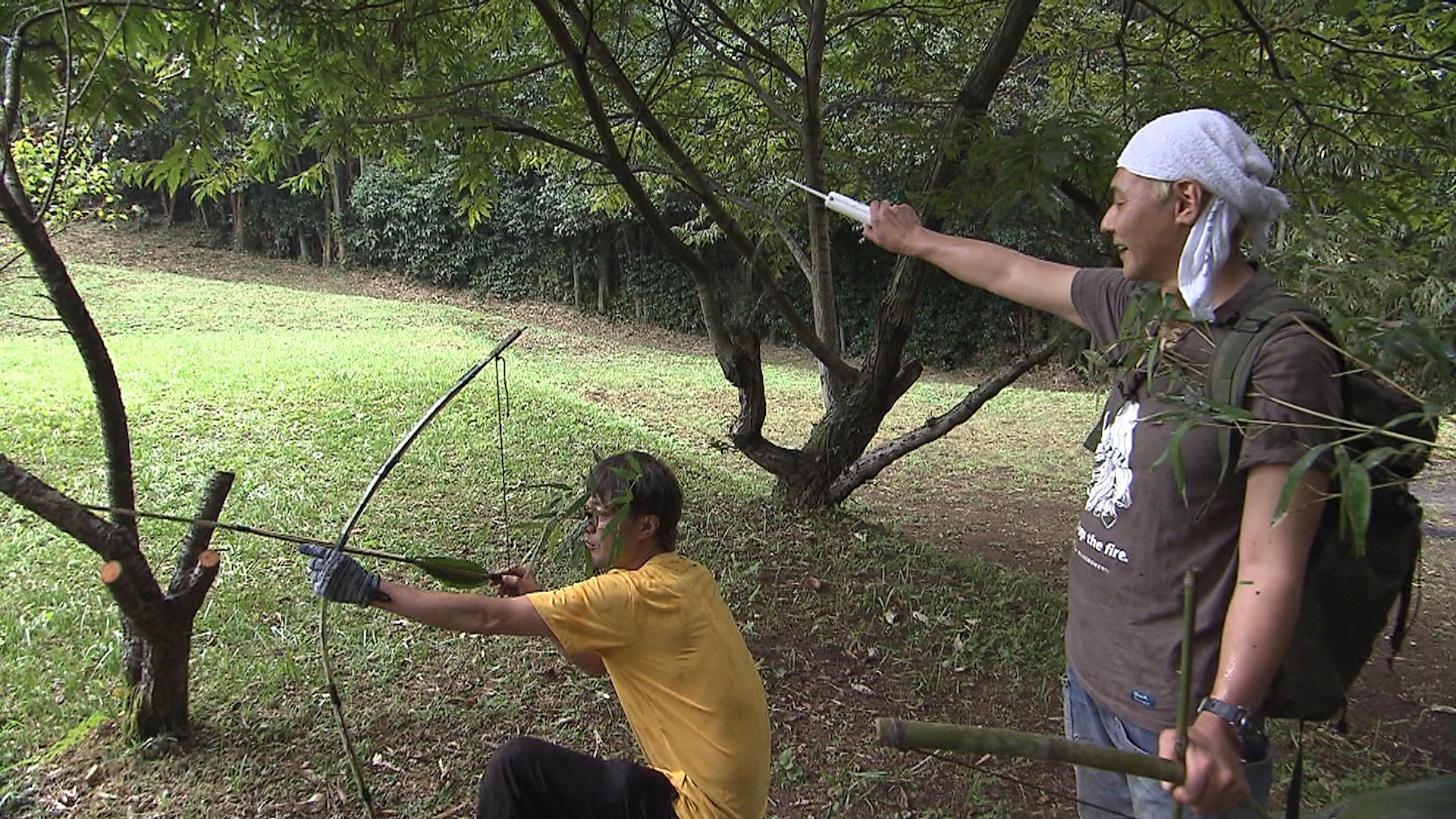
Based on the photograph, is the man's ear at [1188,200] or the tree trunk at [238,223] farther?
the tree trunk at [238,223]

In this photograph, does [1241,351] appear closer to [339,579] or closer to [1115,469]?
[1115,469]

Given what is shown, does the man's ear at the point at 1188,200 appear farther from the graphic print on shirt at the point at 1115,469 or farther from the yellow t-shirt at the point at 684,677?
the yellow t-shirt at the point at 684,677

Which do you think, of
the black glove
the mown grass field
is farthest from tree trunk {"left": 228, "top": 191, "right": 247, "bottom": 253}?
the black glove

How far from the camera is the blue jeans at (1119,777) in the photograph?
1406 mm

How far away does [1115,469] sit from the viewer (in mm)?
1528

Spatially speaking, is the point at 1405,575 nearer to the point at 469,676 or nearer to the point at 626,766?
the point at 626,766

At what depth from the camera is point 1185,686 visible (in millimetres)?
813

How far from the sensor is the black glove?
5.21ft

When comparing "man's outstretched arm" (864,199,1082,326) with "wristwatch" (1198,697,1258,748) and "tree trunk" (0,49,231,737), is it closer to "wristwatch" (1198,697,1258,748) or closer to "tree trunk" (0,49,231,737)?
"wristwatch" (1198,697,1258,748)

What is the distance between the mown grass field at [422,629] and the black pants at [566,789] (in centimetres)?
66

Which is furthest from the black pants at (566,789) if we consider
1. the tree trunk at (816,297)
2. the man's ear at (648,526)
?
the tree trunk at (816,297)

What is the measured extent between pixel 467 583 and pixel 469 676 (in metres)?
1.74

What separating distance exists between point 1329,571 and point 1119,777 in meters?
0.56

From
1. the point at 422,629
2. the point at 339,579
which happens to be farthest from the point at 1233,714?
the point at 422,629
